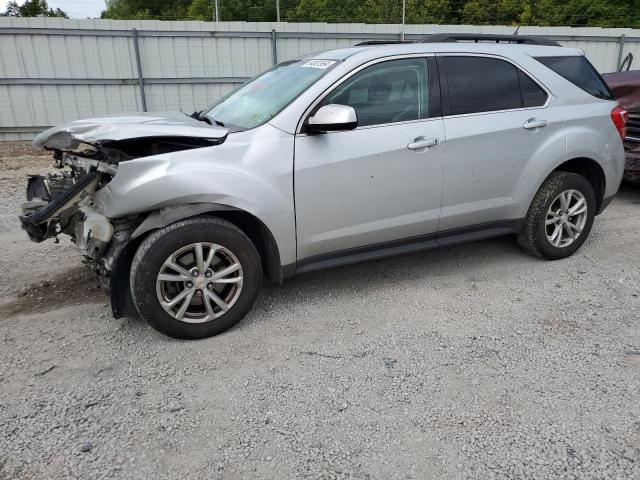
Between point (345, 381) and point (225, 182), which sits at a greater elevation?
point (225, 182)

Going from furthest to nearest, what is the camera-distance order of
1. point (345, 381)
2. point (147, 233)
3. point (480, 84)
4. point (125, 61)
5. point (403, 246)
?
point (125, 61)
point (480, 84)
point (403, 246)
point (147, 233)
point (345, 381)

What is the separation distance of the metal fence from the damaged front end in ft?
29.5

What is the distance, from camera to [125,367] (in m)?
3.10

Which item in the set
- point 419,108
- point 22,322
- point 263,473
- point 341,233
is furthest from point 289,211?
point 22,322

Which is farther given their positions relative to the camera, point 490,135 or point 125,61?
point 125,61

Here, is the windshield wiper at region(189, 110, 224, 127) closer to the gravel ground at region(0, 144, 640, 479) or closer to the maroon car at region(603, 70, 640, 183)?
the gravel ground at region(0, 144, 640, 479)

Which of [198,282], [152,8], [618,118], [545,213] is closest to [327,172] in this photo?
[198,282]

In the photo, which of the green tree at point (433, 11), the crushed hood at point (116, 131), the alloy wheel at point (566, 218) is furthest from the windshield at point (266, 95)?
the green tree at point (433, 11)

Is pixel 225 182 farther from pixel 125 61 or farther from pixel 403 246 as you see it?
pixel 125 61

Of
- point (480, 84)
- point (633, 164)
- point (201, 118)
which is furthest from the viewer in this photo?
point (633, 164)

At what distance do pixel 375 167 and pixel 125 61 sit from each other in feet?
32.3

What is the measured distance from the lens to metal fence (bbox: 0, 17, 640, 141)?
11078mm

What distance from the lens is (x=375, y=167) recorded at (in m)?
3.60

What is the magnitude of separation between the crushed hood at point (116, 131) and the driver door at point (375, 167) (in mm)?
659
